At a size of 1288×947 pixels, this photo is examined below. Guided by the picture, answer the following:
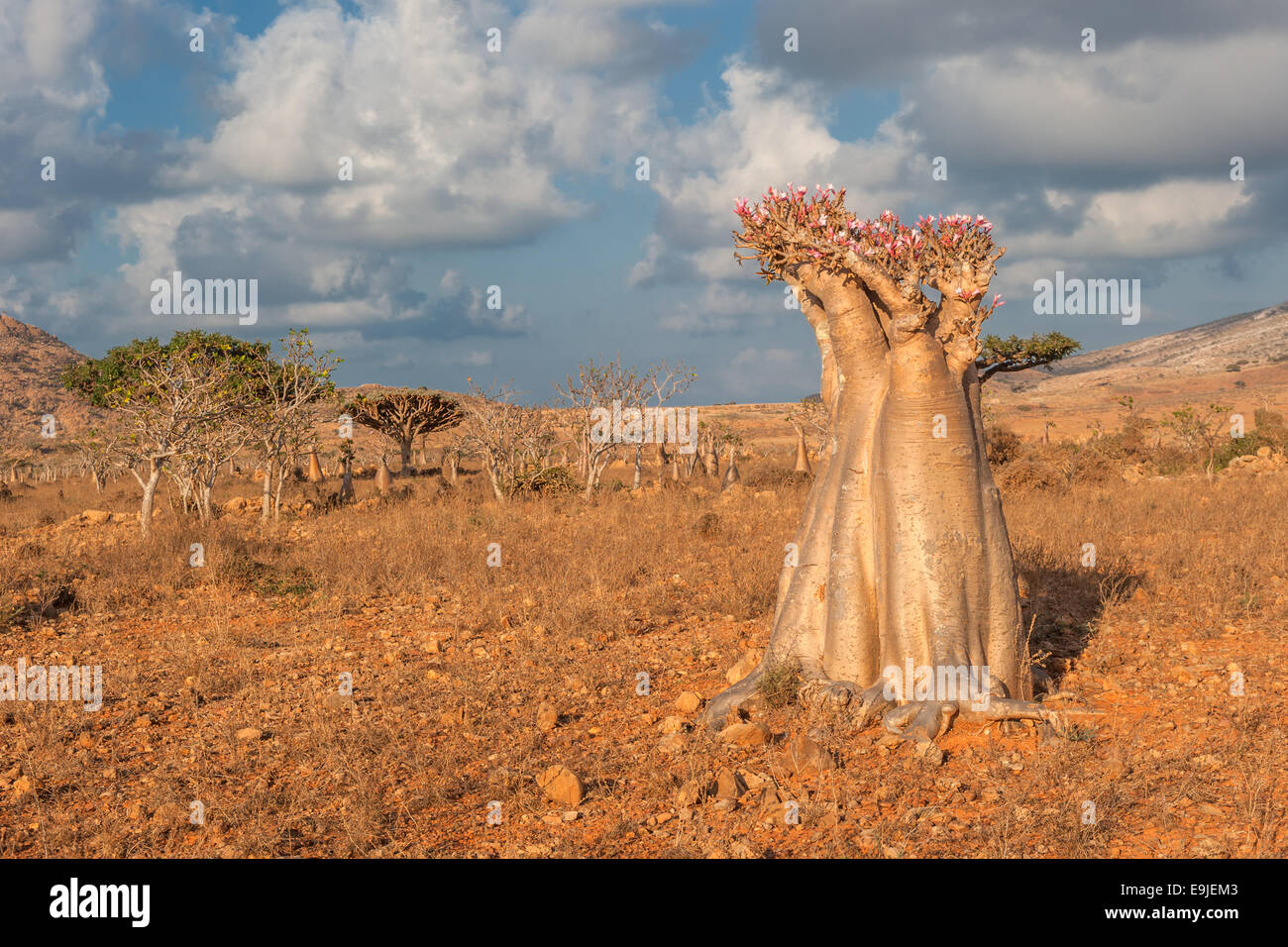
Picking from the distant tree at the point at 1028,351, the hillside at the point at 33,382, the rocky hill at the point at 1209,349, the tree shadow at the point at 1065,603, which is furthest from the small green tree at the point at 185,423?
the rocky hill at the point at 1209,349

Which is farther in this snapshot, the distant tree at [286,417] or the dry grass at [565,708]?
the distant tree at [286,417]

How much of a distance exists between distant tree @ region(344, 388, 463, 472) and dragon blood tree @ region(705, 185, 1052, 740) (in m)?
20.8

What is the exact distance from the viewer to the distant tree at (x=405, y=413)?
25266mm

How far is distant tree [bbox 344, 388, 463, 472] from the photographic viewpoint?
82.9ft

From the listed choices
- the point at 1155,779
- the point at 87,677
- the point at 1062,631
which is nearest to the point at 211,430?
the point at 87,677

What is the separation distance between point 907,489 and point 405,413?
71.9ft

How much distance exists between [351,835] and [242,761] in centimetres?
140

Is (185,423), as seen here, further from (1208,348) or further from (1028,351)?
(1208,348)

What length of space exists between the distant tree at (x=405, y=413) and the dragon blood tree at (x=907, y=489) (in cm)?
2079

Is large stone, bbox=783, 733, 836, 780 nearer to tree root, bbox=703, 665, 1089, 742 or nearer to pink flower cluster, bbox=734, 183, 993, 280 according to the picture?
tree root, bbox=703, 665, 1089, 742

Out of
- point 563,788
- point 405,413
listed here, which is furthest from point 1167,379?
point 563,788

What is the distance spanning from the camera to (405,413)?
83.3ft

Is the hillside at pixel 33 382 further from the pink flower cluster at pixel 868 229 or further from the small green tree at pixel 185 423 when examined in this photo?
the pink flower cluster at pixel 868 229
